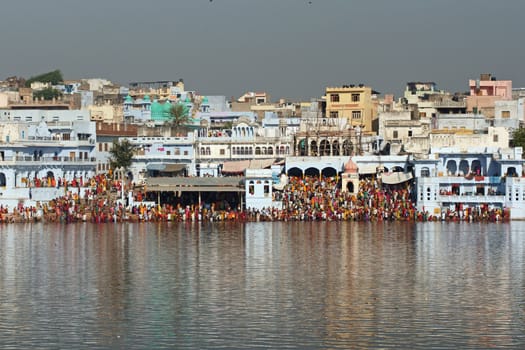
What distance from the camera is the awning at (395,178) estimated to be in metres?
77.0

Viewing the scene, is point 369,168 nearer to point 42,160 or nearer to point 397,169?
point 397,169

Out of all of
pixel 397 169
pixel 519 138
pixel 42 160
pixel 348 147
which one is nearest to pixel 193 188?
pixel 42 160

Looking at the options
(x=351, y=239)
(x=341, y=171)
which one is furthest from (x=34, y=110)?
(x=351, y=239)

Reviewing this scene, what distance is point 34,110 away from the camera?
291 ft

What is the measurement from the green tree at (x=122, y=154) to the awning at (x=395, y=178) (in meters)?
16.4

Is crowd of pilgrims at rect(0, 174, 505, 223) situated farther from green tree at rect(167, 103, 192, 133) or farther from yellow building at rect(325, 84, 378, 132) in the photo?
yellow building at rect(325, 84, 378, 132)

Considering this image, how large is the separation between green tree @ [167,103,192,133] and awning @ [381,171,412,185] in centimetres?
2003

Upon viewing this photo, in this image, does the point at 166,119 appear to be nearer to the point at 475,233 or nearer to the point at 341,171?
the point at 341,171

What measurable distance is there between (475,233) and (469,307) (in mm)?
26062

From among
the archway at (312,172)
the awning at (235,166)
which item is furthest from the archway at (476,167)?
the awning at (235,166)

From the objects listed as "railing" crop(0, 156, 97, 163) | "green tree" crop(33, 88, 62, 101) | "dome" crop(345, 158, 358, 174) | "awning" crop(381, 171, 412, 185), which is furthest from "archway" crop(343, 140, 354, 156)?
"green tree" crop(33, 88, 62, 101)

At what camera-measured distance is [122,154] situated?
82750mm

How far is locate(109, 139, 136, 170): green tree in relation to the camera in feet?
272

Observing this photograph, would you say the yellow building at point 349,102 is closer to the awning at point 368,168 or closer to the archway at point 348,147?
the archway at point 348,147
